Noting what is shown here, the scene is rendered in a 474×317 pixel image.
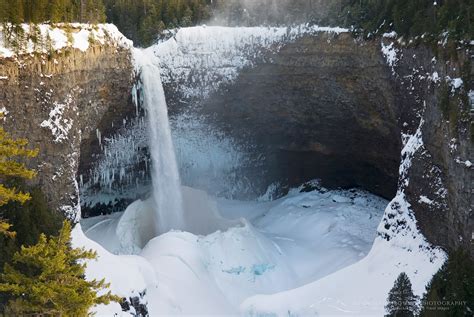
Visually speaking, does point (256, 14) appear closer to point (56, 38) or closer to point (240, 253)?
point (56, 38)

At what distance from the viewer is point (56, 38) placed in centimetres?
2897

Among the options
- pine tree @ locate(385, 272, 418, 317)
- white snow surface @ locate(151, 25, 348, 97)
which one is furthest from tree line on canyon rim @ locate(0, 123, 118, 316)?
white snow surface @ locate(151, 25, 348, 97)

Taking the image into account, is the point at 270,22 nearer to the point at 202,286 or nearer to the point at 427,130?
the point at 427,130

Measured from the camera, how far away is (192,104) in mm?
38594

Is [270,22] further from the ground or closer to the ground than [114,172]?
further from the ground

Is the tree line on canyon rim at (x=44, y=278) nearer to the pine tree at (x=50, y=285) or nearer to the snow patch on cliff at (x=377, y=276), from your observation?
the pine tree at (x=50, y=285)

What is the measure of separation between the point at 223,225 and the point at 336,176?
11.0 m

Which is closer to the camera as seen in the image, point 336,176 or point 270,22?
point 270,22

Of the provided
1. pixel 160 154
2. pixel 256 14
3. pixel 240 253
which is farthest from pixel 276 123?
pixel 240 253

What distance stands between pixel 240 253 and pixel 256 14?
1794 centimetres

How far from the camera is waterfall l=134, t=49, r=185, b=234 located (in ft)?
116

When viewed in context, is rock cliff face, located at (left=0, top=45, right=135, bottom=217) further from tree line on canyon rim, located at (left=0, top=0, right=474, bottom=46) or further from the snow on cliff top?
tree line on canyon rim, located at (left=0, top=0, right=474, bottom=46)

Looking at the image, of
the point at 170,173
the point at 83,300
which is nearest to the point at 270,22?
the point at 170,173

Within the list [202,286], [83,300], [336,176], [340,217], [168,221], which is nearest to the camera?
[83,300]
